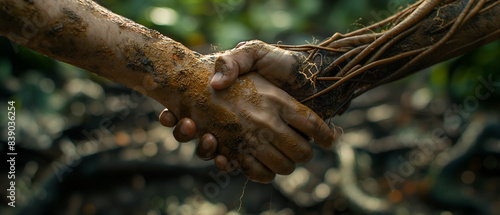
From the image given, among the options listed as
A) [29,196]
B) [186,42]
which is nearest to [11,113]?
[29,196]

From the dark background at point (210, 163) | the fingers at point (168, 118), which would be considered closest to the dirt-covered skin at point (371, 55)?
the fingers at point (168, 118)

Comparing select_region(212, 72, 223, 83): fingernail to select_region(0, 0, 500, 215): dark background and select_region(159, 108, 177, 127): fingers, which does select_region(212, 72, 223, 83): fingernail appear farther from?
select_region(0, 0, 500, 215): dark background

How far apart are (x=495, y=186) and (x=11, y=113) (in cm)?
374

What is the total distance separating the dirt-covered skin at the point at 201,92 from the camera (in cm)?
89

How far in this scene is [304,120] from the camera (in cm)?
97

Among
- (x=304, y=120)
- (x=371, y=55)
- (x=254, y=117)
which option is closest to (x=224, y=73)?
(x=254, y=117)

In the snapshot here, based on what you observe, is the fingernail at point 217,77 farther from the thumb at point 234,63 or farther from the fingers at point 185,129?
the fingers at point 185,129

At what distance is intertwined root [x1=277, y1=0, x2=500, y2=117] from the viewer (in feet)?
3.34

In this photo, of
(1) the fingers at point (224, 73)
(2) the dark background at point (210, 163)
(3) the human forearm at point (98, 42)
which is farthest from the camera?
(2) the dark background at point (210, 163)

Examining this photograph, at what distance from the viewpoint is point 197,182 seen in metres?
2.56

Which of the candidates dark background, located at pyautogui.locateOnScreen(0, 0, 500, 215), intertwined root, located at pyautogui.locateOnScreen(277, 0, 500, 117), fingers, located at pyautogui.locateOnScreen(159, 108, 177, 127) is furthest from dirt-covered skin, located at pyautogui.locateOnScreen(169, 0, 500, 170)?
dark background, located at pyautogui.locateOnScreen(0, 0, 500, 215)

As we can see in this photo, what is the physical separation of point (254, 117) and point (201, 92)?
6.8 inches

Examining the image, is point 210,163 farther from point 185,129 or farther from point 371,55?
point 371,55

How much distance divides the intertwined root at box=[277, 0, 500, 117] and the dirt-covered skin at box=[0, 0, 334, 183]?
120 mm
